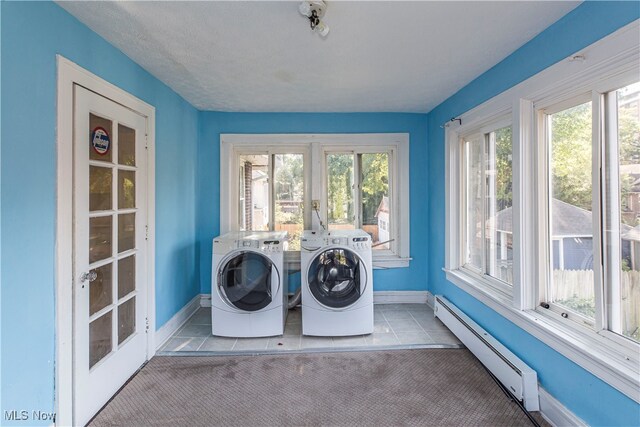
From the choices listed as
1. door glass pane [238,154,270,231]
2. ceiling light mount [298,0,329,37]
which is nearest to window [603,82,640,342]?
ceiling light mount [298,0,329,37]

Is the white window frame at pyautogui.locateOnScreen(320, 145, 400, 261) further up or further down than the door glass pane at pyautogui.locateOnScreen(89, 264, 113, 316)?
further up

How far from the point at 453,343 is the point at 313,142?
2.50 m

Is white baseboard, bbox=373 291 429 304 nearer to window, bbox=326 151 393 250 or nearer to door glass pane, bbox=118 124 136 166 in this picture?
window, bbox=326 151 393 250

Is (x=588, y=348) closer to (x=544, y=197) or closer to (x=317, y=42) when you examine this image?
(x=544, y=197)

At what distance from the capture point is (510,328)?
212 centimetres

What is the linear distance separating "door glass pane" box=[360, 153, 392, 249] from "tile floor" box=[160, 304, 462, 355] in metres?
1.05

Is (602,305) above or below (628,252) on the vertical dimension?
below

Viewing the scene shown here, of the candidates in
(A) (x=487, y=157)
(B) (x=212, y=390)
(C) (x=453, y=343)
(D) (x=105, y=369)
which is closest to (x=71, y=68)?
(D) (x=105, y=369)

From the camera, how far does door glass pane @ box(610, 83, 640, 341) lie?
4.66ft

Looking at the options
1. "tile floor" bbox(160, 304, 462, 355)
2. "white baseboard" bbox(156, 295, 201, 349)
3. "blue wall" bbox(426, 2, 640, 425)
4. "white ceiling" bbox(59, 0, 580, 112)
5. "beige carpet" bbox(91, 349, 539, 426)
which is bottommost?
"beige carpet" bbox(91, 349, 539, 426)

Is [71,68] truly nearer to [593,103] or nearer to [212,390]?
[212,390]

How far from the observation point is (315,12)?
157 cm

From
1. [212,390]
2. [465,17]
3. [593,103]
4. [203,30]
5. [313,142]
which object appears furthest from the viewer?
[313,142]

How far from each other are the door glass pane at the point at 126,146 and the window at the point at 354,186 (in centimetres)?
208
